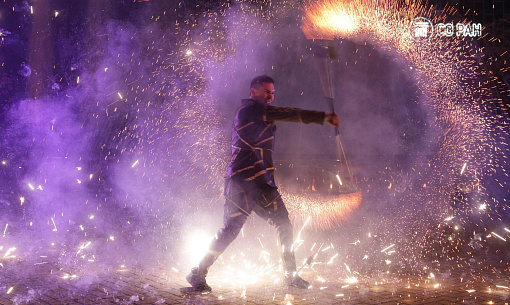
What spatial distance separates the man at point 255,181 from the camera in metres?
3.94

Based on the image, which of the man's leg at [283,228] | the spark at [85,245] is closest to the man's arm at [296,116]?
the man's leg at [283,228]

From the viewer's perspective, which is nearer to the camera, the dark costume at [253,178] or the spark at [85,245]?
the dark costume at [253,178]

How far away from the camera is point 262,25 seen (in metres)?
7.66

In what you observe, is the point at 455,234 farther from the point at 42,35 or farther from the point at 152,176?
the point at 42,35

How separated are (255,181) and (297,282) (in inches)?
37.9

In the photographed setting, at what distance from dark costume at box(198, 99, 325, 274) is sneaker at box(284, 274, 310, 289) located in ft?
0.23

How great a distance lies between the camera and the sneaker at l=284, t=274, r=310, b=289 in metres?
4.03

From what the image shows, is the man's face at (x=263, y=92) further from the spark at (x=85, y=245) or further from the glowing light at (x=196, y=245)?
the spark at (x=85, y=245)

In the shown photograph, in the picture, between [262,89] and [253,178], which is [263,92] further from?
[253,178]

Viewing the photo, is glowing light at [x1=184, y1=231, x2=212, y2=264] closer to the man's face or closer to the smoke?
the smoke

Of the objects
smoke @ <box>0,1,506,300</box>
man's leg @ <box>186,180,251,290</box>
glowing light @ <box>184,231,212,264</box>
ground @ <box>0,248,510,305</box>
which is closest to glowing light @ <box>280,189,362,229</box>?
smoke @ <box>0,1,506,300</box>

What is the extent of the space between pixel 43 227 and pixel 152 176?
1832 millimetres

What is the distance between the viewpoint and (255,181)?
13.3ft

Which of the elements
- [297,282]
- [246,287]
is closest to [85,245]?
[246,287]
